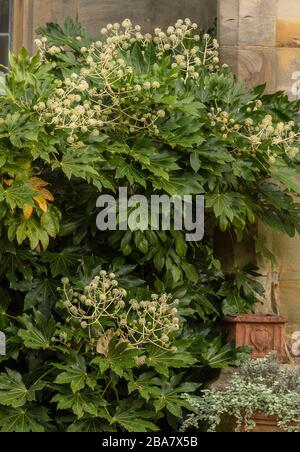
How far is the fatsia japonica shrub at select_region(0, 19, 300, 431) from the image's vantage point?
24.5 feet

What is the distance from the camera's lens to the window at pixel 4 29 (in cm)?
1054

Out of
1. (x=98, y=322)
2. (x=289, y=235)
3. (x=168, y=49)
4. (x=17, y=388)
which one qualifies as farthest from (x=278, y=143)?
(x=17, y=388)

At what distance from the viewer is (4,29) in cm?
1055

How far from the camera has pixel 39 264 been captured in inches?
310

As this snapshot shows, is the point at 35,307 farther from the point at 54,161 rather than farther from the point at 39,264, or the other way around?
the point at 54,161

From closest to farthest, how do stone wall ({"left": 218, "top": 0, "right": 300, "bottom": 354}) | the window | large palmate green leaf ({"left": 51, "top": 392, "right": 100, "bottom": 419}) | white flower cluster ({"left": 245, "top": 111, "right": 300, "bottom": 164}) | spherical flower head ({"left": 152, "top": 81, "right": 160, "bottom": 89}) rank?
large palmate green leaf ({"left": 51, "top": 392, "right": 100, "bottom": 419}) → spherical flower head ({"left": 152, "top": 81, "right": 160, "bottom": 89}) → white flower cluster ({"left": 245, "top": 111, "right": 300, "bottom": 164}) → stone wall ({"left": 218, "top": 0, "right": 300, "bottom": 354}) → the window

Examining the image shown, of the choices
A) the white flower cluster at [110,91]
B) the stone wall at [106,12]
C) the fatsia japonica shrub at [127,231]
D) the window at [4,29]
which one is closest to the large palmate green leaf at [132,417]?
the fatsia japonica shrub at [127,231]

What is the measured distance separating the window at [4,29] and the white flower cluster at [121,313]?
3.42 metres

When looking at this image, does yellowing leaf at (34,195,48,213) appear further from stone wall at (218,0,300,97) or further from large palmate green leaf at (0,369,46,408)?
stone wall at (218,0,300,97)

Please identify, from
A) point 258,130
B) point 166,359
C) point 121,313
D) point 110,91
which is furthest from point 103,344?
point 258,130

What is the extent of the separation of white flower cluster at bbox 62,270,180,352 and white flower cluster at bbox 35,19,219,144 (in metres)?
0.95

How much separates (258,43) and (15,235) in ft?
7.37

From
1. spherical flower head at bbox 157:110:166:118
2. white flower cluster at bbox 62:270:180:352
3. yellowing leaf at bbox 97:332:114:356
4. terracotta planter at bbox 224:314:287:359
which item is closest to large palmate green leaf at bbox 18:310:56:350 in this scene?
white flower cluster at bbox 62:270:180:352

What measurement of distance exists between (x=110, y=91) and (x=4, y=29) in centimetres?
302
